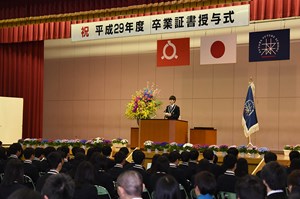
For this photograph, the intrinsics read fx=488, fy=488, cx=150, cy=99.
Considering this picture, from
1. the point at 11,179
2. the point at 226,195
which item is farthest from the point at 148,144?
the point at 11,179

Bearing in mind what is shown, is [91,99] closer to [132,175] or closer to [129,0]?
[129,0]

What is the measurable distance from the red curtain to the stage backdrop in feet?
2.84

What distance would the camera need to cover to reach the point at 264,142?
12367 mm

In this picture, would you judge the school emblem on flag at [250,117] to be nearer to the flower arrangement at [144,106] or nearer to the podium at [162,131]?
the podium at [162,131]

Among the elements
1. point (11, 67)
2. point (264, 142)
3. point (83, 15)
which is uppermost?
point (83, 15)

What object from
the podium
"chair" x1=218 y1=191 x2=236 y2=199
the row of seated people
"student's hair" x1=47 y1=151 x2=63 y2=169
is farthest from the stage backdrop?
"student's hair" x1=47 y1=151 x2=63 y2=169

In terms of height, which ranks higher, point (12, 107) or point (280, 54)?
point (280, 54)

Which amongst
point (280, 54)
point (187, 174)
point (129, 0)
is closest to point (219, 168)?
point (187, 174)

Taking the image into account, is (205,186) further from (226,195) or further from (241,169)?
(241,169)

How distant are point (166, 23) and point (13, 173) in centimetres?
767

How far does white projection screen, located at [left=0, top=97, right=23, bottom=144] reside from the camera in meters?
13.7

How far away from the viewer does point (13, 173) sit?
13.8ft

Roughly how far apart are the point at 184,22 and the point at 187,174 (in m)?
5.88

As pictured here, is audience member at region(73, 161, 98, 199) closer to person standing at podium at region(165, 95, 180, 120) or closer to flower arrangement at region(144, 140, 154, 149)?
flower arrangement at region(144, 140, 154, 149)
